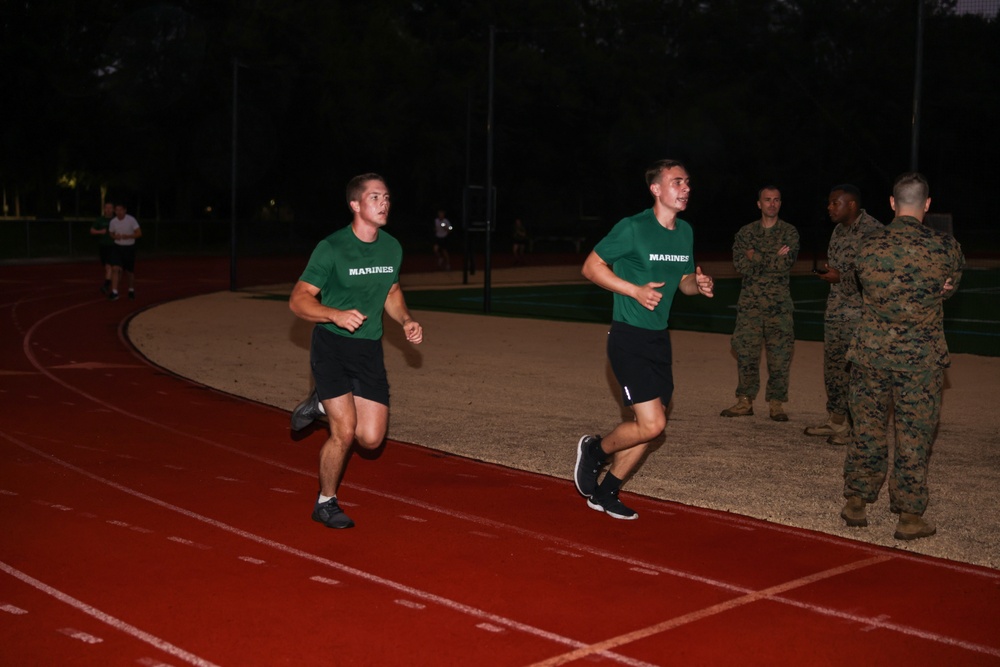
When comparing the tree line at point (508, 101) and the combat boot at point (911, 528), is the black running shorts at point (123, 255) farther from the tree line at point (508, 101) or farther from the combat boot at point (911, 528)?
the tree line at point (508, 101)

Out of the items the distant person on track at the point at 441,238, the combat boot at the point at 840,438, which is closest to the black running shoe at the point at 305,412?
the combat boot at the point at 840,438

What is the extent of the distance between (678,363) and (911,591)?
929 cm

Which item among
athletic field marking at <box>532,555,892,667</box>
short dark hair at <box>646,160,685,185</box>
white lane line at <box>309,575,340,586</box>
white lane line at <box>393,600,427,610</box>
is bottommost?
white lane line at <box>309,575,340,586</box>

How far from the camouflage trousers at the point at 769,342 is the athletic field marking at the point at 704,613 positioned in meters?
4.20

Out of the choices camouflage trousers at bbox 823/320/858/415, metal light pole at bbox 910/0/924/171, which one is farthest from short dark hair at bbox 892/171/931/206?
metal light pole at bbox 910/0/924/171

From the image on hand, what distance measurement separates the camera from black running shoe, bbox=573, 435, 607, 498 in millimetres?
7605

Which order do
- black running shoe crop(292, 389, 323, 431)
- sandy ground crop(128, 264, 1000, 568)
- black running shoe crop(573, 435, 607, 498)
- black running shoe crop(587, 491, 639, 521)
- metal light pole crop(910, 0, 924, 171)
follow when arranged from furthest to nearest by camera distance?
1. metal light pole crop(910, 0, 924, 171)
2. black running shoe crop(292, 389, 323, 431)
3. sandy ground crop(128, 264, 1000, 568)
4. black running shoe crop(573, 435, 607, 498)
5. black running shoe crop(587, 491, 639, 521)

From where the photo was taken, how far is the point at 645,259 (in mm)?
7094

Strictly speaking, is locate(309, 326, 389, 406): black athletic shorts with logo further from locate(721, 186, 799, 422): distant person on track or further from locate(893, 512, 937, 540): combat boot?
locate(721, 186, 799, 422): distant person on track

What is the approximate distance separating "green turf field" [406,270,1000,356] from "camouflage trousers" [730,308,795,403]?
748cm

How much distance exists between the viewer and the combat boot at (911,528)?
22.6 feet

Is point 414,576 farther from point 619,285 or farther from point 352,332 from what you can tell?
point 619,285

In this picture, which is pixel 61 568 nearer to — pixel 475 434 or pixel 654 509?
pixel 654 509

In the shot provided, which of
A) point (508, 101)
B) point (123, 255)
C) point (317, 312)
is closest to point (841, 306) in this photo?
point (317, 312)
